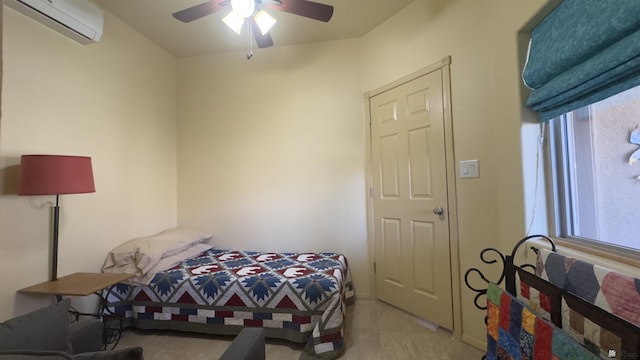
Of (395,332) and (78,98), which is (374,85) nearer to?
(395,332)

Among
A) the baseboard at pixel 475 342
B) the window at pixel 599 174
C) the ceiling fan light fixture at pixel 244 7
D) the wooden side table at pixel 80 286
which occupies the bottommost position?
the baseboard at pixel 475 342

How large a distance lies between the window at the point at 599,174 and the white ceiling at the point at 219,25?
5.56 feet

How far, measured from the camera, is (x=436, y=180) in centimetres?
225

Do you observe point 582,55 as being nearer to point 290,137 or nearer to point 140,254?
point 290,137

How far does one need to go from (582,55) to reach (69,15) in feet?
9.69

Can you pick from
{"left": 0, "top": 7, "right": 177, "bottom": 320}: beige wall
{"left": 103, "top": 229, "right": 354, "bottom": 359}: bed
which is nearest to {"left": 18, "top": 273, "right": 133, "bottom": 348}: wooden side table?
{"left": 0, "top": 7, "right": 177, "bottom": 320}: beige wall

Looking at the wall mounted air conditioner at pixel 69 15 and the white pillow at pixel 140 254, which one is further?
the white pillow at pixel 140 254

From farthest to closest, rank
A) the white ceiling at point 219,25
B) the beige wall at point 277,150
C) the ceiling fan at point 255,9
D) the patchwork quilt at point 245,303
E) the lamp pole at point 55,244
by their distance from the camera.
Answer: the beige wall at point 277,150
the white ceiling at point 219,25
the patchwork quilt at point 245,303
the lamp pole at point 55,244
the ceiling fan at point 255,9

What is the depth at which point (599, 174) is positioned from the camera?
1331 mm

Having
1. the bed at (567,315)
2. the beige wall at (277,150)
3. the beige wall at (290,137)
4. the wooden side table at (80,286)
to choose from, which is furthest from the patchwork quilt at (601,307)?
the wooden side table at (80,286)

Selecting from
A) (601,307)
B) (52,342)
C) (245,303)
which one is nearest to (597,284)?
(601,307)

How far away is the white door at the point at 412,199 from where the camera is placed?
2221 mm

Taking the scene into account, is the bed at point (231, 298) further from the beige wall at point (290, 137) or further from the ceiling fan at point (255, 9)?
the ceiling fan at point (255, 9)

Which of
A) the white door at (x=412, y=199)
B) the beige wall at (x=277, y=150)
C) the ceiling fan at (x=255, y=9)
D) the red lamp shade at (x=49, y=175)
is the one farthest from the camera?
the beige wall at (x=277, y=150)
